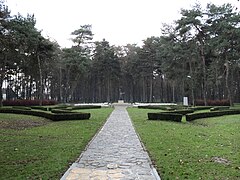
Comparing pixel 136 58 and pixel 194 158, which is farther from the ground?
pixel 136 58

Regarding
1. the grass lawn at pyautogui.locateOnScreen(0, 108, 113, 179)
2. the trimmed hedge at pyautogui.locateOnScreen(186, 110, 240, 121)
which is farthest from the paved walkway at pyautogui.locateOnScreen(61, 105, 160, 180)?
the trimmed hedge at pyautogui.locateOnScreen(186, 110, 240, 121)

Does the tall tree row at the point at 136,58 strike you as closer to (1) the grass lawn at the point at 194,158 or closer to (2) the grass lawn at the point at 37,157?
(2) the grass lawn at the point at 37,157

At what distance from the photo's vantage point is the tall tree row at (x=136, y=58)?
101ft

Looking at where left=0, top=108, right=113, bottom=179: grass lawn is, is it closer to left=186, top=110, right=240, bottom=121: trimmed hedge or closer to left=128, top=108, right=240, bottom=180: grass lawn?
left=128, top=108, right=240, bottom=180: grass lawn

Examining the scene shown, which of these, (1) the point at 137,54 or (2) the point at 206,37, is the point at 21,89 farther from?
(2) the point at 206,37

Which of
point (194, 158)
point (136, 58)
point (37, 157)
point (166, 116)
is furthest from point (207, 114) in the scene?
point (136, 58)

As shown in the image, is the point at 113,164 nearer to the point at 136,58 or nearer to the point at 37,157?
the point at 37,157

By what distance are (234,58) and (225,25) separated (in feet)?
17.8

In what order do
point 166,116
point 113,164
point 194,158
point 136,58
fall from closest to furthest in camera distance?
point 113,164
point 194,158
point 166,116
point 136,58

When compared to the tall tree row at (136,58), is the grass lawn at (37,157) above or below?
below

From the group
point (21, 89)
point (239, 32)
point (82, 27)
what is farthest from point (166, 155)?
point (21, 89)

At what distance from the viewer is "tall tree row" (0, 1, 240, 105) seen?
30.8 meters

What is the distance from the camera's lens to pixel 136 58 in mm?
54406

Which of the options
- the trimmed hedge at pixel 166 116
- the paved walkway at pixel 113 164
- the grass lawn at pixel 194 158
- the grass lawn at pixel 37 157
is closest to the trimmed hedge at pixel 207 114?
the trimmed hedge at pixel 166 116
